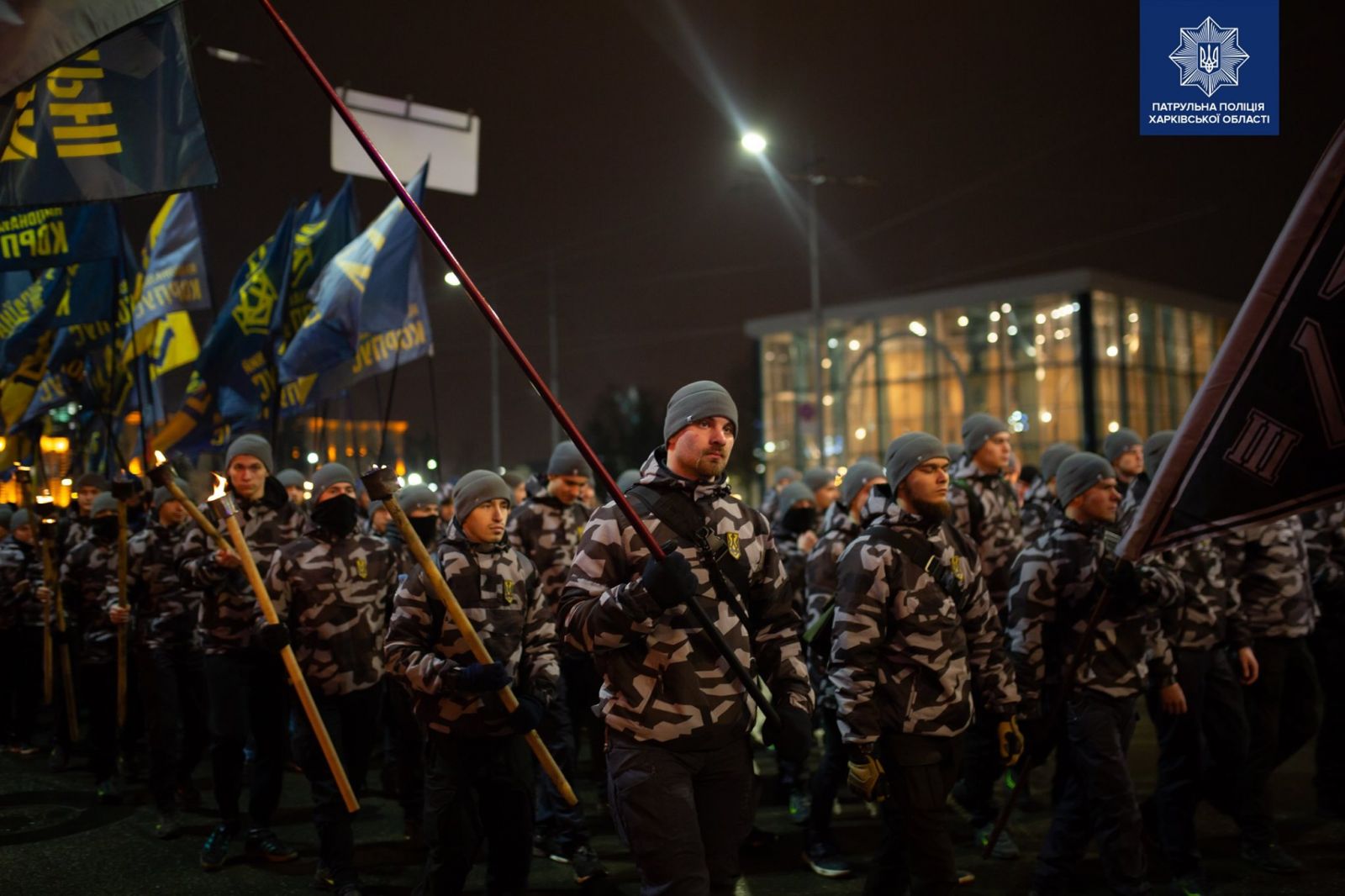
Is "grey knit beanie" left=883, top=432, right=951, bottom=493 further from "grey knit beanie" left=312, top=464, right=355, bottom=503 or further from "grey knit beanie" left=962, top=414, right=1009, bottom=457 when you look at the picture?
"grey knit beanie" left=312, top=464, right=355, bottom=503

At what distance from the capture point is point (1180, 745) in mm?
6531

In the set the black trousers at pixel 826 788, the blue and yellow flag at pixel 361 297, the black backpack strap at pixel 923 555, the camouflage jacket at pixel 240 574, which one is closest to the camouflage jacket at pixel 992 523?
the black trousers at pixel 826 788

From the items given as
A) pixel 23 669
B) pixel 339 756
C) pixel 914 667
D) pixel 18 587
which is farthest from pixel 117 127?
pixel 23 669

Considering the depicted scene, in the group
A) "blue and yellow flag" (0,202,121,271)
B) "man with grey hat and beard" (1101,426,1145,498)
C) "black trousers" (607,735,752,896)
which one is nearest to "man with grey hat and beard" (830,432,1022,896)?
"black trousers" (607,735,752,896)

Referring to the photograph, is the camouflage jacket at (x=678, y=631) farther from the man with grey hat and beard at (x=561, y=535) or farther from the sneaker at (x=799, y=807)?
the sneaker at (x=799, y=807)

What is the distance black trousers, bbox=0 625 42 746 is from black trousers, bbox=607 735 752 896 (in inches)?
372

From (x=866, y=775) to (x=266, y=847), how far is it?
13.7 ft

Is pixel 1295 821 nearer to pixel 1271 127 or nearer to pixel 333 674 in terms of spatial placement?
pixel 1271 127

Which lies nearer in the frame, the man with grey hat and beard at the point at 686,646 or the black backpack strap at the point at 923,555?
the man with grey hat and beard at the point at 686,646

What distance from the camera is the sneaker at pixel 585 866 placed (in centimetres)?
674

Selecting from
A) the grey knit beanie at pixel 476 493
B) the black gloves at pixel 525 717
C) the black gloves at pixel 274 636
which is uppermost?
the grey knit beanie at pixel 476 493

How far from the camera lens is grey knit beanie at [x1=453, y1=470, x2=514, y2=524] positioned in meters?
5.85

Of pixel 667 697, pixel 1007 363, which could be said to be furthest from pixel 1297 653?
pixel 1007 363

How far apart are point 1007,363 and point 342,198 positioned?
37.4 m
